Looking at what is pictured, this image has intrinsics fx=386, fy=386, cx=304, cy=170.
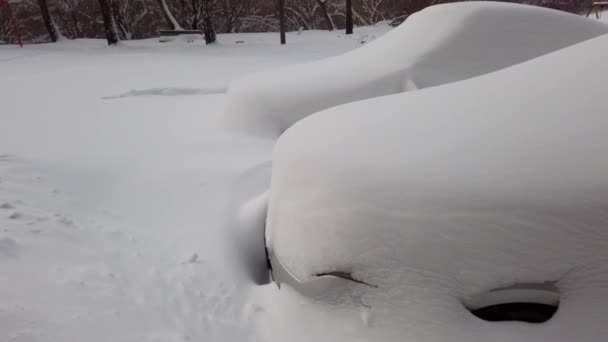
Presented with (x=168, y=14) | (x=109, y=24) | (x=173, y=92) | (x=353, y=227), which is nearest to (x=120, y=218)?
(x=353, y=227)

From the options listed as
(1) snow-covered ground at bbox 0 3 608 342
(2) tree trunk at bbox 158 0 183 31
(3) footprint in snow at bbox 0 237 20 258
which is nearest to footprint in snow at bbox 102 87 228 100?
(1) snow-covered ground at bbox 0 3 608 342

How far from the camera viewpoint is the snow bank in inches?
127

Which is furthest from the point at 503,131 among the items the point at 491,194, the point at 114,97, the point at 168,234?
the point at 114,97

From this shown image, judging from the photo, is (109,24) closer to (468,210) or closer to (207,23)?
(207,23)

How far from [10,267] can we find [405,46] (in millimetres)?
3265

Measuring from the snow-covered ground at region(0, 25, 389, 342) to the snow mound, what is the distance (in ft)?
2.10

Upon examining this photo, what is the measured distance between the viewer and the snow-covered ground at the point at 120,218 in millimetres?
1646

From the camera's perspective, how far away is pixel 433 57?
326 centimetres

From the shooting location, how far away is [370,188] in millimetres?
1335

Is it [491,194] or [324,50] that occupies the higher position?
[491,194]

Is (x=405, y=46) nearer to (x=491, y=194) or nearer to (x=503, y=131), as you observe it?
(x=503, y=131)

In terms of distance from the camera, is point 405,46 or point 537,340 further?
point 405,46

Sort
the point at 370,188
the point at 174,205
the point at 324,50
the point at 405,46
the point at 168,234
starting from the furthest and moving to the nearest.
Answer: the point at 324,50 → the point at 405,46 → the point at 174,205 → the point at 168,234 → the point at 370,188

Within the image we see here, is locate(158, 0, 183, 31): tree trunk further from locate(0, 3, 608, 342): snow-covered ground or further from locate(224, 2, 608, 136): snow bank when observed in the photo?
locate(0, 3, 608, 342): snow-covered ground
